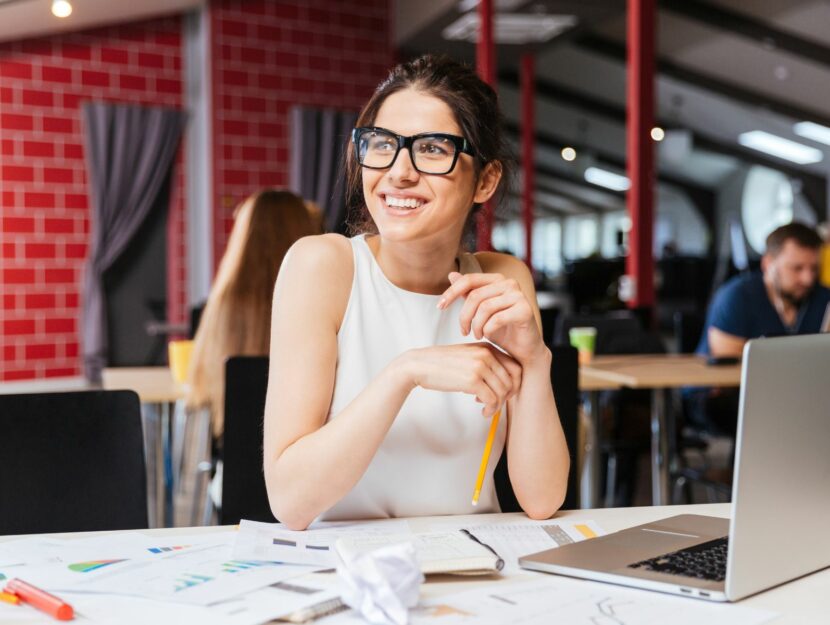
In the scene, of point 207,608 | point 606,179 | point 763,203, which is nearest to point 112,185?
point 207,608

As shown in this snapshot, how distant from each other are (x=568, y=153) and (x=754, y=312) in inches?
381

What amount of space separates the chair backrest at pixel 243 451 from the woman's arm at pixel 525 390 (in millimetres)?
506

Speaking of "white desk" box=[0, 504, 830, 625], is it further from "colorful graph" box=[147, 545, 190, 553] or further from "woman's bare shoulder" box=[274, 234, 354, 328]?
"woman's bare shoulder" box=[274, 234, 354, 328]

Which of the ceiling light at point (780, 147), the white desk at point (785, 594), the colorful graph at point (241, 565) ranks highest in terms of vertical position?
the ceiling light at point (780, 147)

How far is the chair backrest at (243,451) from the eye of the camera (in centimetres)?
180

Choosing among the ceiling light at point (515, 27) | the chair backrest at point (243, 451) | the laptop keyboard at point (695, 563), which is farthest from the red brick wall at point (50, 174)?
the laptop keyboard at point (695, 563)

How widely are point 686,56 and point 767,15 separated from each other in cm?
152

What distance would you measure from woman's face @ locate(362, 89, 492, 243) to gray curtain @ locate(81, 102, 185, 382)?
20.3 ft

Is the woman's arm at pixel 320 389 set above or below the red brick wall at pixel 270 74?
below

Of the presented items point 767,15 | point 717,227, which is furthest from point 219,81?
point 717,227

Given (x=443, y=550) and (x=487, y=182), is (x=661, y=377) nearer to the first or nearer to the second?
(x=487, y=182)

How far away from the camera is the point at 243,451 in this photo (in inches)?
71.1

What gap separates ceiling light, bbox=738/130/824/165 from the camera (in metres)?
11.9

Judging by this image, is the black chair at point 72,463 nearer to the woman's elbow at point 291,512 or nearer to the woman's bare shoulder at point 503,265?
the woman's elbow at point 291,512
